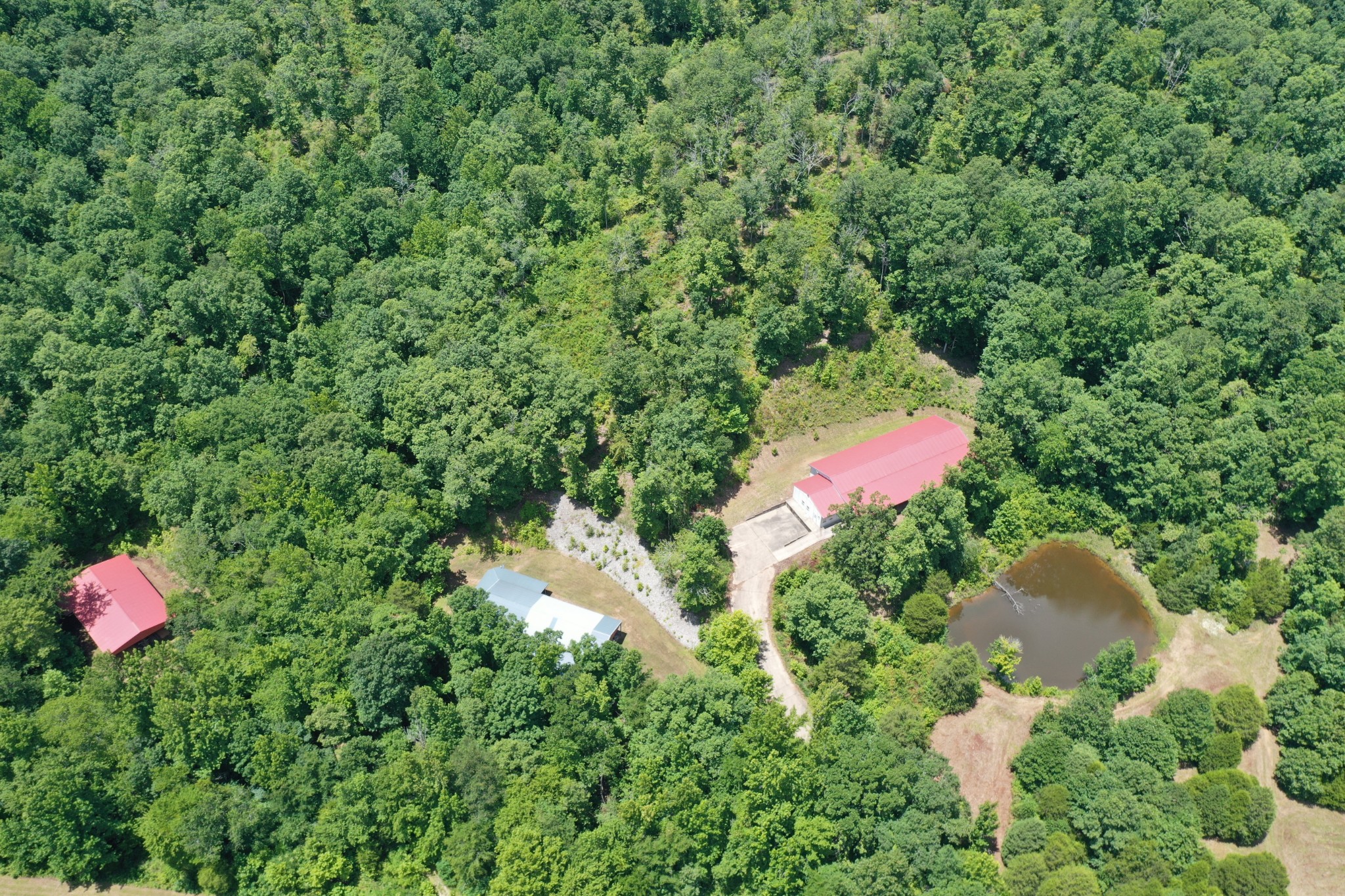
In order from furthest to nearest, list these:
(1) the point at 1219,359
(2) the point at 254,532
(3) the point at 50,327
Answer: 1. (3) the point at 50,327
2. (1) the point at 1219,359
3. (2) the point at 254,532

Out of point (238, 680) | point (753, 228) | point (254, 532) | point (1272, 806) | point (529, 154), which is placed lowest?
point (1272, 806)

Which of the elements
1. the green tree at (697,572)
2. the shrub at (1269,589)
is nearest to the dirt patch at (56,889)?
the green tree at (697,572)

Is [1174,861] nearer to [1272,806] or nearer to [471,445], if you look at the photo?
[1272,806]

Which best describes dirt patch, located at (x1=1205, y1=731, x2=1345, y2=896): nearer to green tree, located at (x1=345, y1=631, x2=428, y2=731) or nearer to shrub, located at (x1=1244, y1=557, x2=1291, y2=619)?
shrub, located at (x1=1244, y1=557, x2=1291, y2=619)

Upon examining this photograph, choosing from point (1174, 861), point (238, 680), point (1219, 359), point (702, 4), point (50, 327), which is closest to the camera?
point (1174, 861)

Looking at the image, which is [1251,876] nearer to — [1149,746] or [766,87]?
[1149,746]

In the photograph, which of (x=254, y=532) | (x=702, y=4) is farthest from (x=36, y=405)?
(x=702, y=4)

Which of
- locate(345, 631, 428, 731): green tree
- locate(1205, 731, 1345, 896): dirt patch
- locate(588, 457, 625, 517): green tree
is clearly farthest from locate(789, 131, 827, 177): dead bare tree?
locate(1205, 731, 1345, 896): dirt patch
